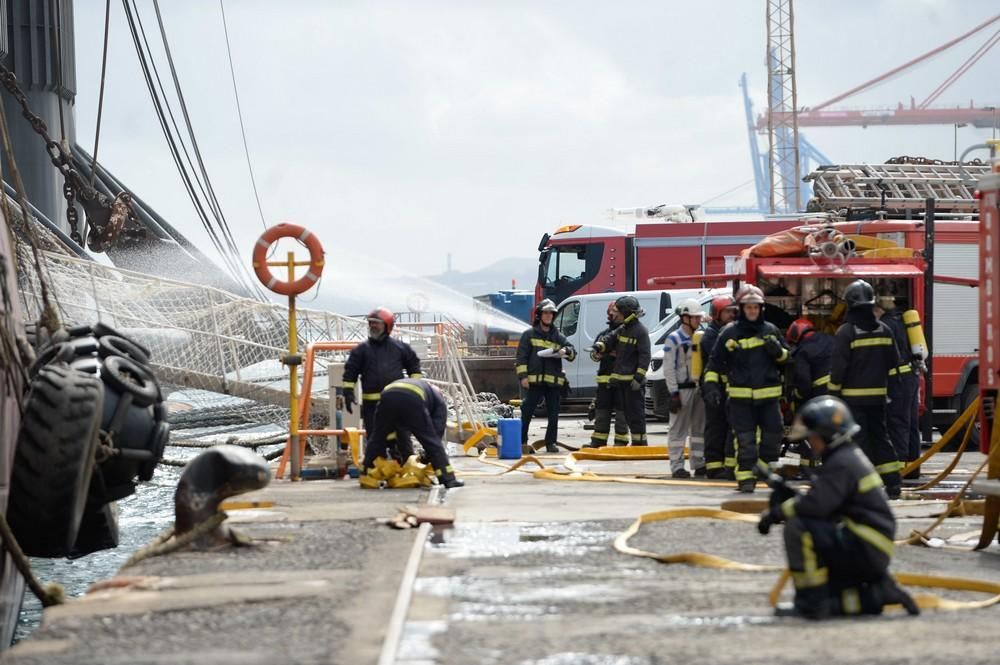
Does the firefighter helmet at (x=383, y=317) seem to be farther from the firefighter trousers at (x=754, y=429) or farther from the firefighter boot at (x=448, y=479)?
the firefighter trousers at (x=754, y=429)

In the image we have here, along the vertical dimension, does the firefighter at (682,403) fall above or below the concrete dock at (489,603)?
above

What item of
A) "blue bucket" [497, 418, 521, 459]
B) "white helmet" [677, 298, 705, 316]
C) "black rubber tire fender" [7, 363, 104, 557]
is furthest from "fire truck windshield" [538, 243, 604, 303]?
"black rubber tire fender" [7, 363, 104, 557]

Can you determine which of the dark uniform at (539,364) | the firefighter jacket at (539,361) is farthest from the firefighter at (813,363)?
the firefighter jacket at (539,361)

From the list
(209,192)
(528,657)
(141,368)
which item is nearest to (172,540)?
(141,368)

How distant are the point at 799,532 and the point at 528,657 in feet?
4.78

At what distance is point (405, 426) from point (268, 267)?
7.35ft

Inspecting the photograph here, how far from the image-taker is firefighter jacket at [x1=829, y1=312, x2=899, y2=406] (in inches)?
449

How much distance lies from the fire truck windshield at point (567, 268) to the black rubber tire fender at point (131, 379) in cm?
1910

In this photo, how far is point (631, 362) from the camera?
51.9ft

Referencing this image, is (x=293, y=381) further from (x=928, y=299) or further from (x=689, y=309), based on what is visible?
(x=928, y=299)

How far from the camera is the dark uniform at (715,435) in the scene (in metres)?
12.8

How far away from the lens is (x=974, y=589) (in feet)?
23.7

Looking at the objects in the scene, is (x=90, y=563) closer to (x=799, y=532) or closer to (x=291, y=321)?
(x=291, y=321)

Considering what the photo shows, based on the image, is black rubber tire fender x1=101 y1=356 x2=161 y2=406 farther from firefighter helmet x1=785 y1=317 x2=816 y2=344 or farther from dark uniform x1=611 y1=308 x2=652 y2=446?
dark uniform x1=611 y1=308 x2=652 y2=446
